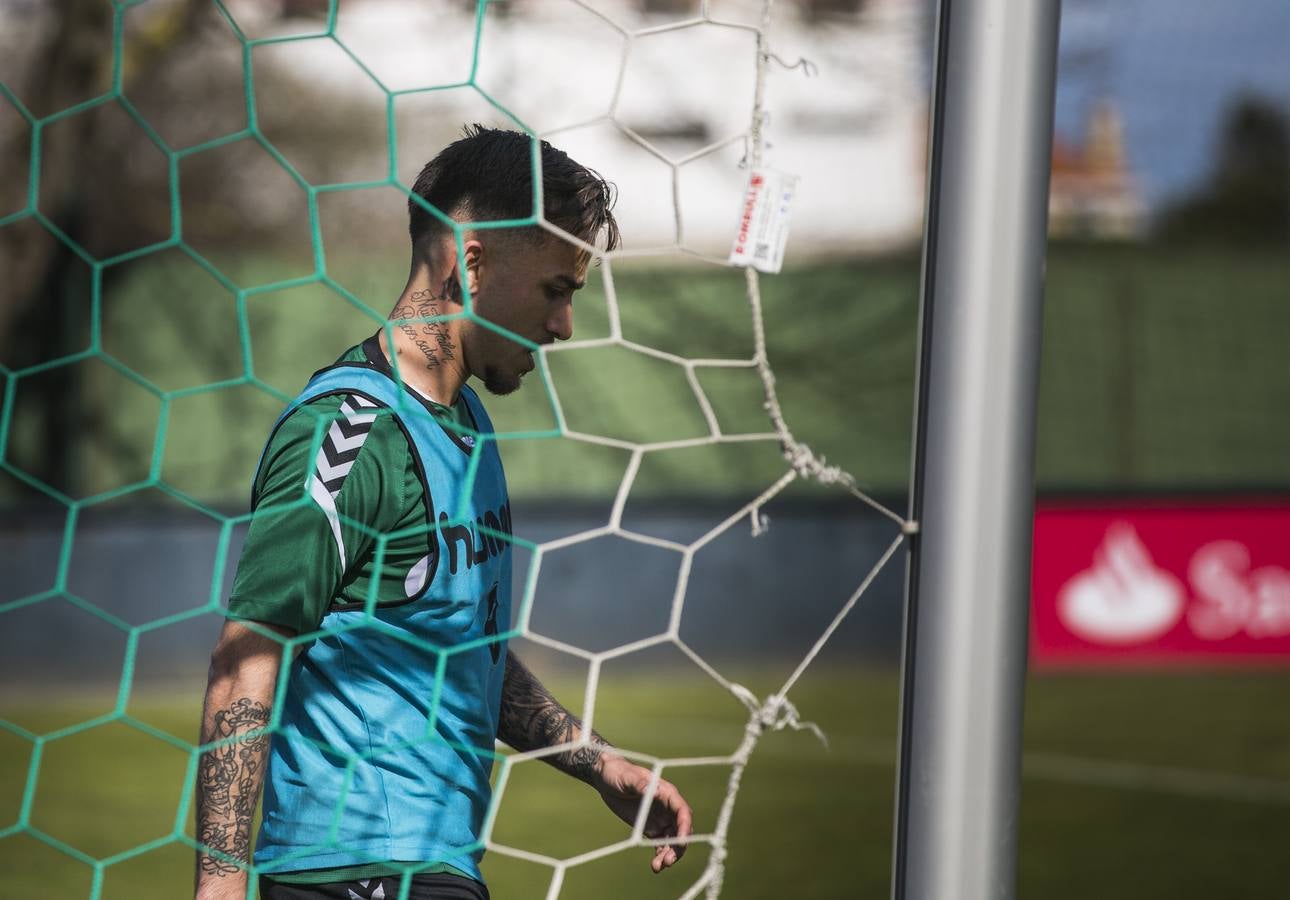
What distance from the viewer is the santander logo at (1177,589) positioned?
5836 mm

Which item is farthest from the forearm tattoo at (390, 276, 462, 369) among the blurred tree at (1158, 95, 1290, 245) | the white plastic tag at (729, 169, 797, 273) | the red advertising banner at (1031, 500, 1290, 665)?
the blurred tree at (1158, 95, 1290, 245)

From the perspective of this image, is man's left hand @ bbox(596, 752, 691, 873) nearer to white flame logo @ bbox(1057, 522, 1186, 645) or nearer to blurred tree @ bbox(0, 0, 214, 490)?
white flame logo @ bbox(1057, 522, 1186, 645)

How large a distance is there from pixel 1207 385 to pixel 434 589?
22.5 ft

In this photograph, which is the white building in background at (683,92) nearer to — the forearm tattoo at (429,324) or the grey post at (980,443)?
the forearm tattoo at (429,324)

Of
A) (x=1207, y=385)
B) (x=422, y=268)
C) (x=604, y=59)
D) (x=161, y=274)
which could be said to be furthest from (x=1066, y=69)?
(x=422, y=268)

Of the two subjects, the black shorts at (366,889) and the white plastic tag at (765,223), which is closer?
the white plastic tag at (765,223)

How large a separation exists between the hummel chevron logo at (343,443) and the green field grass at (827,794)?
7.34ft

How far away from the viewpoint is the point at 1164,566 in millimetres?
5891

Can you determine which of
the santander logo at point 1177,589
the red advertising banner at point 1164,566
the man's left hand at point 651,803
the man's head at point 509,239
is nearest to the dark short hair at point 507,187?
the man's head at point 509,239

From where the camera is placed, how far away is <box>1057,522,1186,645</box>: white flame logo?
19.3ft

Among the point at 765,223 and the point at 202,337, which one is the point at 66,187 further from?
the point at 765,223

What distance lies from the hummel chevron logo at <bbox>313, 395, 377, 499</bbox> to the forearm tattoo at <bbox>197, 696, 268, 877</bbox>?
0.23m

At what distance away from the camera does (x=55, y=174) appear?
20.5 ft

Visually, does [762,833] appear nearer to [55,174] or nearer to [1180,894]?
[1180,894]
